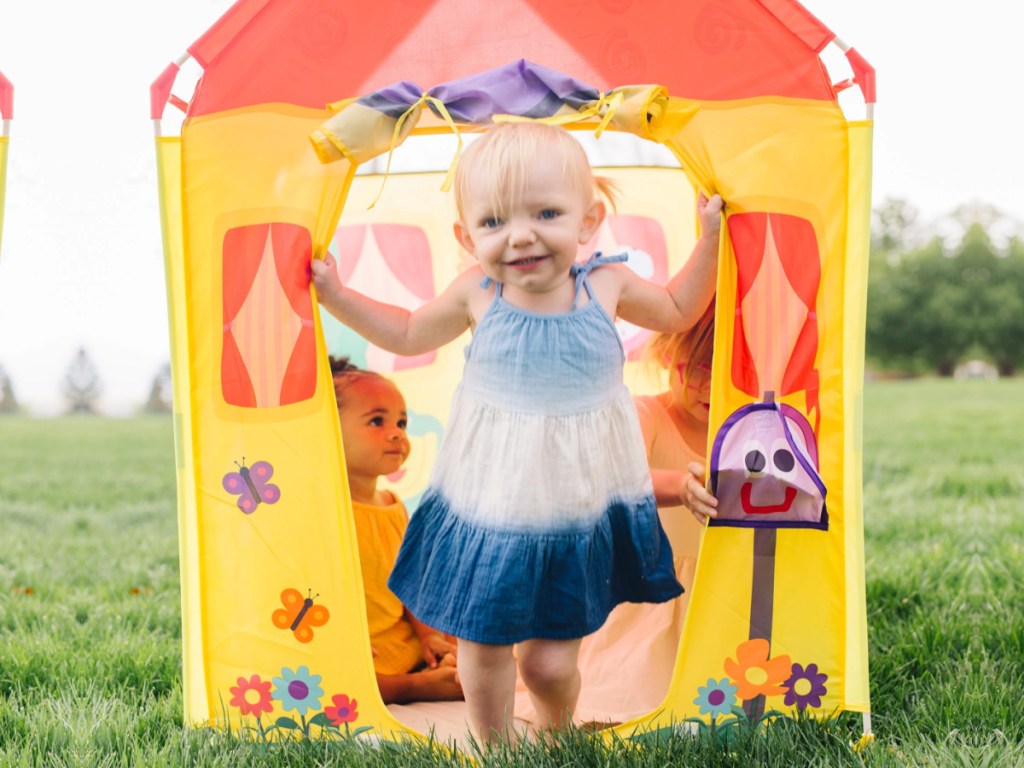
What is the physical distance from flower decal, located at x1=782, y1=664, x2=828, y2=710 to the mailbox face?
1.04 feet

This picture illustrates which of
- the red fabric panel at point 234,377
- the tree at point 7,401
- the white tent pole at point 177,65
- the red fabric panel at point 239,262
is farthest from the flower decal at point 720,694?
the tree at point 7,401

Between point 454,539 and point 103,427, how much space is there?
7.31 meters

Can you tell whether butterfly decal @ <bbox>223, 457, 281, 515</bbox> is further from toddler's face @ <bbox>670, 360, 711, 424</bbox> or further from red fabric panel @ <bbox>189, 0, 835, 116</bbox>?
toddler's face @ <bbox>670, 360, 711, 424</bbox>

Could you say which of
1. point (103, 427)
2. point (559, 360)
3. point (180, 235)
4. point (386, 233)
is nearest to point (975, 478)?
point (386, 233)

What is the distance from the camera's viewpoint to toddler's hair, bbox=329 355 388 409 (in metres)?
2.97

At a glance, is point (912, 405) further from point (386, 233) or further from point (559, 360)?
point (559, 360)

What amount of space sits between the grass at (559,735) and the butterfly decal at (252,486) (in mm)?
483

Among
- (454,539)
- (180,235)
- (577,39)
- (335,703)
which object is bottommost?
(335,703)

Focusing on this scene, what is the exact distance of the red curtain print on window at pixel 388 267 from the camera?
3186 mm

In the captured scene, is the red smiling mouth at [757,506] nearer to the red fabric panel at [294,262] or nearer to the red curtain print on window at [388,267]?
the red fabric panel at [294,262]

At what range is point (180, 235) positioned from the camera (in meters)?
2.17

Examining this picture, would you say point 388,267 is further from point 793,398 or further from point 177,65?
point 793,398

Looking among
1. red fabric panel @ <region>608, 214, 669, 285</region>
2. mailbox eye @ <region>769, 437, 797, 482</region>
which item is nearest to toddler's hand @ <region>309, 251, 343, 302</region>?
mailbox eye @ <region>769, 437, 797, 482</region>

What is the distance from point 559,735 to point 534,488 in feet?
1.63
